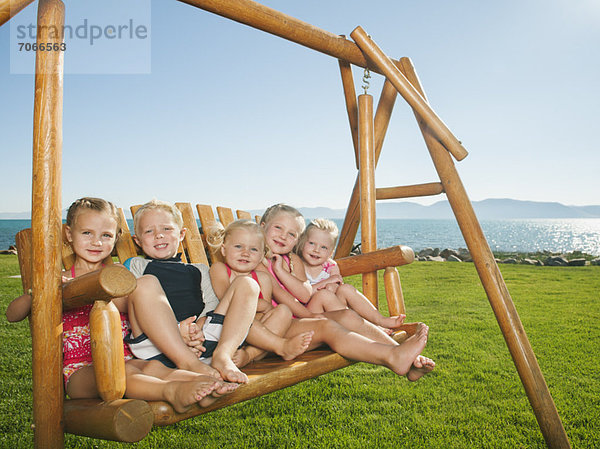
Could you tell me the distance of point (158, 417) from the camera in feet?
4.47

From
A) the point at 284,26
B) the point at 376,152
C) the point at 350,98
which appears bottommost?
the point at 376,152

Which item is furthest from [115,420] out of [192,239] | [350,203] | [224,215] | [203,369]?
[350,203]

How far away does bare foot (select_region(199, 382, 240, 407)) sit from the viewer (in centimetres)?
140

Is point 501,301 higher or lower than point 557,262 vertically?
higher

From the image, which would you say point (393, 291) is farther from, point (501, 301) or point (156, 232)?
point (156, 232)

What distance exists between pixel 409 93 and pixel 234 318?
56.3 inches

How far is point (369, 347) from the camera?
1915 millimetres

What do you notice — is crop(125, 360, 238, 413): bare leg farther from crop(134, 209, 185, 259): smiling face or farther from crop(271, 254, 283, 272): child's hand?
crop(271, 254, 283, 272): child's hand

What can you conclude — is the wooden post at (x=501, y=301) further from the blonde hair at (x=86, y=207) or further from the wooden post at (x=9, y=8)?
the wooden post at (x=9, y=8)

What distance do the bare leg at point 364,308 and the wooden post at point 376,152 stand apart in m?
0.49

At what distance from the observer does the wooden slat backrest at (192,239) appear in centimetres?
258

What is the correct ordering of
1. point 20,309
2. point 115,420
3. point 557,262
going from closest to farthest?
1. point 115,420
2. point 20,309
3. point 557,262

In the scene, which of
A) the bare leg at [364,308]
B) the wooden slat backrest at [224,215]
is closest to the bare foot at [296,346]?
the bare leg at [364,308]

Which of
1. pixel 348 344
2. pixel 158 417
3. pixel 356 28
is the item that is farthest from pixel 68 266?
pixel 356 28
